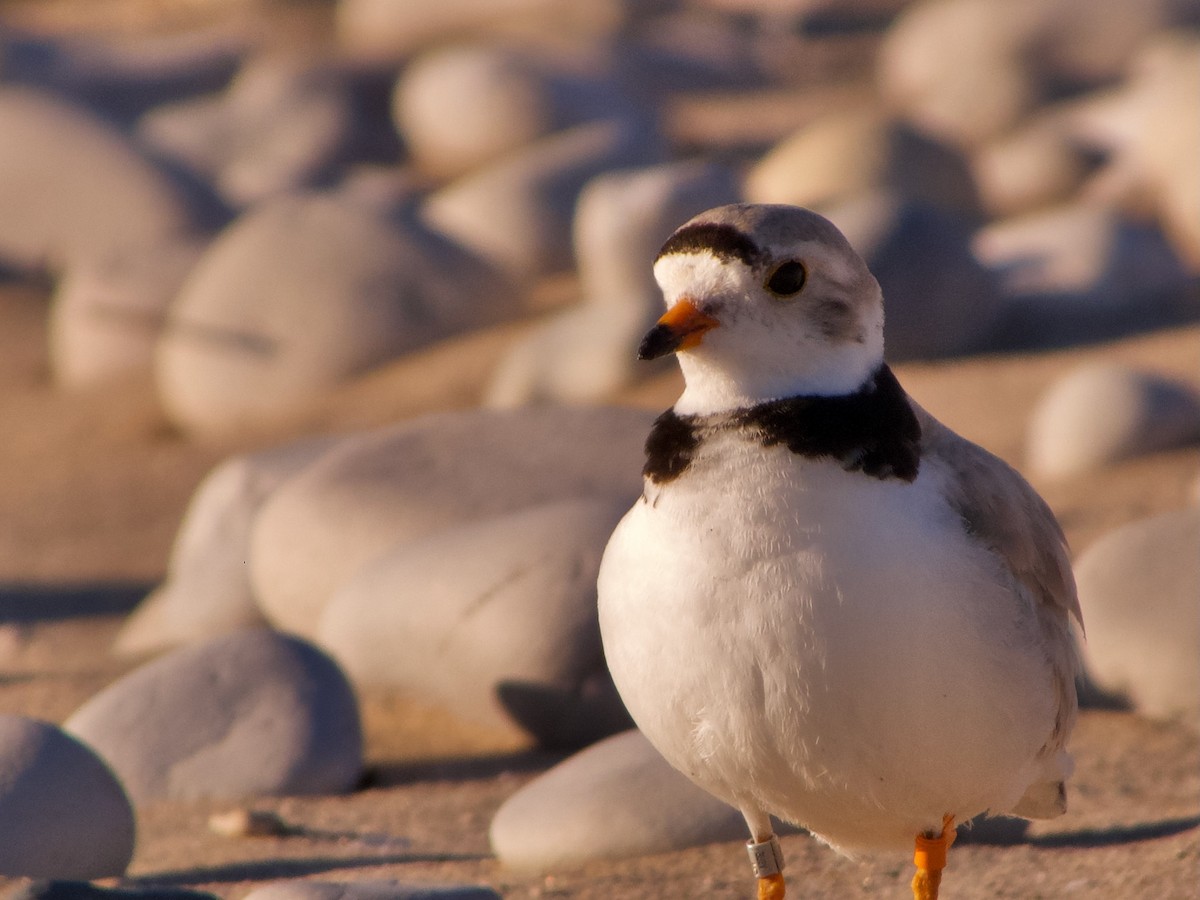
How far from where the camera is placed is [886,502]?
2477 millimetres

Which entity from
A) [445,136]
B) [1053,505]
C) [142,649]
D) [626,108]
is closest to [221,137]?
[445,136]

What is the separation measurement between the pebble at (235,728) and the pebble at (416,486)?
95cm

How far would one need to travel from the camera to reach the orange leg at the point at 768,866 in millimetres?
2842

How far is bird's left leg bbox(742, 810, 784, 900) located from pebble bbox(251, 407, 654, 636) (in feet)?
7.92

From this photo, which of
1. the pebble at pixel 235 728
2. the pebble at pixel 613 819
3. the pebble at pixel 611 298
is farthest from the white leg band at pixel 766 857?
the pebble at pixel 611 298

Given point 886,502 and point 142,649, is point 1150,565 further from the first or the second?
point 142,649

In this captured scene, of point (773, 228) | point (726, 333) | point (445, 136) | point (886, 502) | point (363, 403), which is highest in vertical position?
point (445, 136)

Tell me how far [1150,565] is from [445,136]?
9.22 meters

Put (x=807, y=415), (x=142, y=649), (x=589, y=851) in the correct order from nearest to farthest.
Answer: (x=807, y=415), (x=589, y=851), (x=142, y=649)

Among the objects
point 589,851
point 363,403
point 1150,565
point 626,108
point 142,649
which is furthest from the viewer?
point 626,108

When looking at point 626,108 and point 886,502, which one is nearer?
point 886,502

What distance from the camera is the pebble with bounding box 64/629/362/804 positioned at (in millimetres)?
4266

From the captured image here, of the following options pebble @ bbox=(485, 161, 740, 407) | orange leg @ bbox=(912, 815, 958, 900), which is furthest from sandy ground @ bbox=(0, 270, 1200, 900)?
orange leg @ bbox=(912, 815, 958, 900)

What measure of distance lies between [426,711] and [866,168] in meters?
6.01
